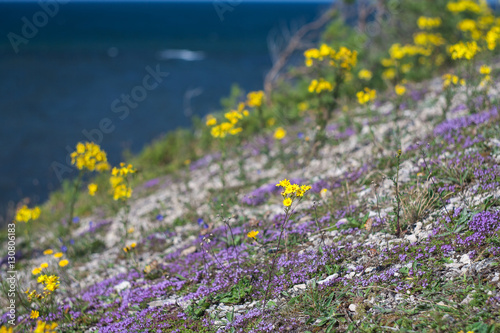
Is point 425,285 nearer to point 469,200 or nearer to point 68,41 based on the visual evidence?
point 469,200

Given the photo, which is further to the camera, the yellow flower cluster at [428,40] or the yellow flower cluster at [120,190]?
the yellow flower cluster at [428,40]

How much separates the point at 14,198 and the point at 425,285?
14.3 meters

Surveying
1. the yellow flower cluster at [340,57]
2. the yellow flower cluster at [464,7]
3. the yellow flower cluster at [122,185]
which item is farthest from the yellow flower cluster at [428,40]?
the yellow flower cluster at [122,185]

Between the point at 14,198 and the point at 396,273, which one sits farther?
the point at 14,198

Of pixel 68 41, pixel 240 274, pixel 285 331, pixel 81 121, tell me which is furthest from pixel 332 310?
pixel 68 41

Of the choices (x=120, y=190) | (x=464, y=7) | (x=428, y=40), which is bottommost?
(x=120, y=190)

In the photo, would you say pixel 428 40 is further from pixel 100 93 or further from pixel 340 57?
pixel 100 93

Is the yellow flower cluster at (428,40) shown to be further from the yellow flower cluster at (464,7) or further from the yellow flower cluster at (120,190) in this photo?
the yellow flower cluster at (120,190)

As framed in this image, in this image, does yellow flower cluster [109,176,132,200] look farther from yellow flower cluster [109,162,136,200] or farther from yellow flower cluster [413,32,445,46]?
yellow flower cluster [413,32,445,46]

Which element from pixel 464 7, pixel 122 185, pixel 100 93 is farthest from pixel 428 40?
pixel 100 93

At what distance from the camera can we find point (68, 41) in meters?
59.1

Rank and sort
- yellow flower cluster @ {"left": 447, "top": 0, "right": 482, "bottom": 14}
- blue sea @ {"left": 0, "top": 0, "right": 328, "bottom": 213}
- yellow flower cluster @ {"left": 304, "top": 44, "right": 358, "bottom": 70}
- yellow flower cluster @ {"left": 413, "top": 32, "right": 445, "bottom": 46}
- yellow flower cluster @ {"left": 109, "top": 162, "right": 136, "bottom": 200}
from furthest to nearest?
blue sea @ {"left": 0, "top": 0, "right": 328, "bottom": 213} → yellow flower cluster @ {"left": 447, "top": 0, "right": 482, "bottom": 14} → yellow flower cluster @ {"left": 413, "top": 32, "right": 445, "bottom": 46} → yellow flower cluster @ {"left": 304, "top": 44, "right": 358, "bottom": 70} → yellow flower cluster @ {"left": 109, "top": 162, "right": 136, "bottom": 200}

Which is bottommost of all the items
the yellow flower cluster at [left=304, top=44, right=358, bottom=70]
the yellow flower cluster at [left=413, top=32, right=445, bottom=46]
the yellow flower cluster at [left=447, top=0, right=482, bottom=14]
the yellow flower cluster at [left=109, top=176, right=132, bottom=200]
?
the yellow flower cluster at [left=109, top=176, right=132, bottom=200]

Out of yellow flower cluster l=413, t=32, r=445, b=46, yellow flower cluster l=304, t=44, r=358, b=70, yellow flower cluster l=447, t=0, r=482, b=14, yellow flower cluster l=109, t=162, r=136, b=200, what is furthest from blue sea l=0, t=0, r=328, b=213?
yellow flower cluster l=109, t=162, r=136, b=200
